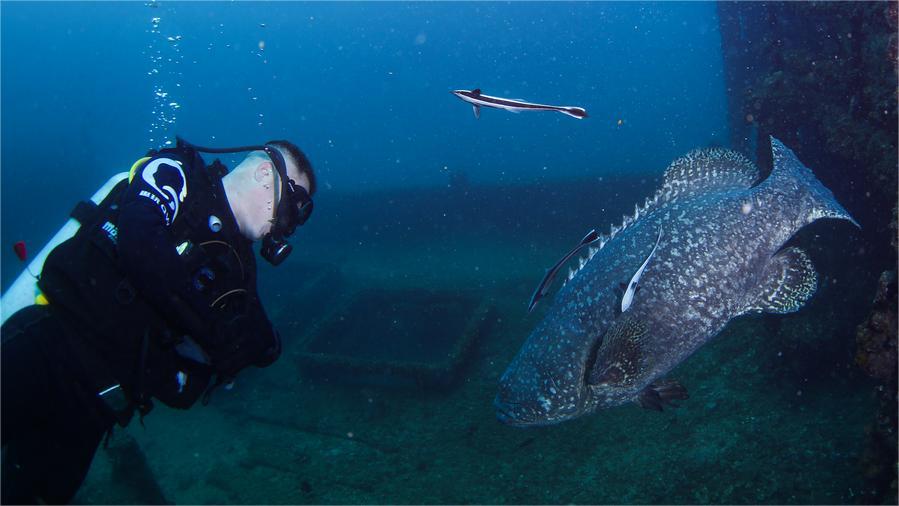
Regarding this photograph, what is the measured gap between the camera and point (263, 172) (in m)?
3.70

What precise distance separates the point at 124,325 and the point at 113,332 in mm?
72

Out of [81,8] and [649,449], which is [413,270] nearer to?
[649,449]

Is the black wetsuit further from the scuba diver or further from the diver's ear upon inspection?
the diver's ear

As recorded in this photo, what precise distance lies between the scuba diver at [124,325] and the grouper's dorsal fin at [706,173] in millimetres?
4199

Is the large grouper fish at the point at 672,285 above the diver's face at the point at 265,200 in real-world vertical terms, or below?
below

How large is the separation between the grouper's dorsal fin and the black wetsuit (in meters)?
4.27

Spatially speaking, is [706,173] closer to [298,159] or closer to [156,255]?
[298,159]

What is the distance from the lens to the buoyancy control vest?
286 centimetres

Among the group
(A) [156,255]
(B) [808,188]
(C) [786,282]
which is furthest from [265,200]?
(B) [808,188]

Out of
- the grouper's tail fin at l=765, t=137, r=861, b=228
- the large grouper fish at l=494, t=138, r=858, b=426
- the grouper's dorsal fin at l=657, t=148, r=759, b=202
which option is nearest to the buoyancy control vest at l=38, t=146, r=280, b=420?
the large grouper fish at l=494, t=138, r=858, b=426

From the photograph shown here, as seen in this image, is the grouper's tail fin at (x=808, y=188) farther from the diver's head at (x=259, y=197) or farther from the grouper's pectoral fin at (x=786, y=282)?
the diver's head at (x=259, y=197)

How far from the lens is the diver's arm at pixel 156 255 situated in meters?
2.67

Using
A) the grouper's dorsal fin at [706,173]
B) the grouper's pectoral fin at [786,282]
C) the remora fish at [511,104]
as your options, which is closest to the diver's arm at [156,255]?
the remora fish at [511,104]

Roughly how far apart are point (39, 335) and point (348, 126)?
146201 millimetres
